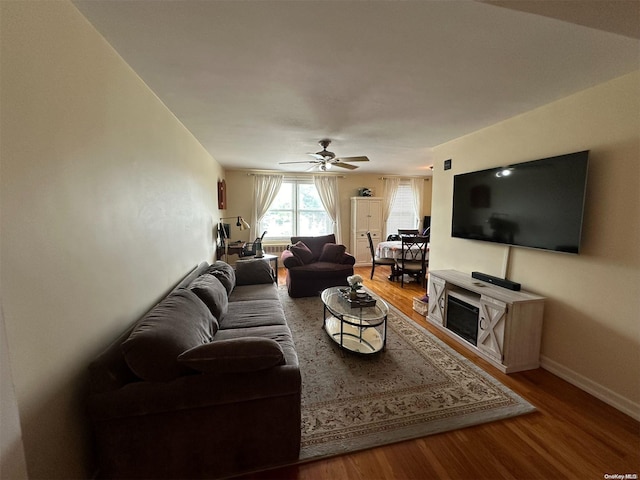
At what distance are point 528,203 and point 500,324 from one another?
3.73ft

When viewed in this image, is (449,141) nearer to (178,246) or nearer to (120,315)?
(178,246)

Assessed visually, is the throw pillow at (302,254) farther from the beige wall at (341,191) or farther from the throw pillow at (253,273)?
the beige wall at (341,191)

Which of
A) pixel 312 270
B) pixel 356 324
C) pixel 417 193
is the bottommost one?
pixel 356 324

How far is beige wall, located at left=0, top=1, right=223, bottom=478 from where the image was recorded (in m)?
0.93

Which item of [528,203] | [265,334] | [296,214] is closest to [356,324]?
[265,334]

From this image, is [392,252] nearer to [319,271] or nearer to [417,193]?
[319,271]

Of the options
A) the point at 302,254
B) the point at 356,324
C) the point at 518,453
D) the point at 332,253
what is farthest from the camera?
the point at 332,253

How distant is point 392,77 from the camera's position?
73.0 inches

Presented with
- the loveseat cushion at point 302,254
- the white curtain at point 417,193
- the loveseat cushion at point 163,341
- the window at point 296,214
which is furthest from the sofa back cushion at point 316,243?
the loveseat cushion at point 163,341

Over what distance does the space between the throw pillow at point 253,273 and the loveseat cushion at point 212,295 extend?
0.92 metres

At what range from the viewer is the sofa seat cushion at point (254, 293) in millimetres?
2900

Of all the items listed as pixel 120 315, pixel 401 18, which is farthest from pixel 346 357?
pixel 401 18

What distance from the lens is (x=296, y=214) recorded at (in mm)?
6512

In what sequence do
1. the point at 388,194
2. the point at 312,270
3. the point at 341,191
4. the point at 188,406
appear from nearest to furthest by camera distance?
1. the point at 188,406
2. the point at 312,270
3. the point at 341,191
4. the point at 388,194
